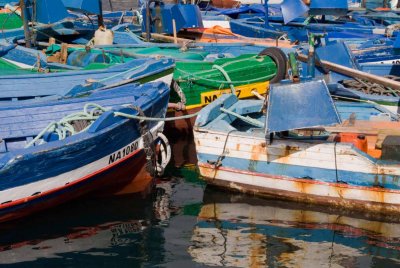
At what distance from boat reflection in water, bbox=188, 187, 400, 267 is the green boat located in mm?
3432

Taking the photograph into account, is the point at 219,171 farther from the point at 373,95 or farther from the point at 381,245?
the point at 373,95

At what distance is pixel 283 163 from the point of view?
9.34m

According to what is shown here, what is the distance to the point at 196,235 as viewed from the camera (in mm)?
8742

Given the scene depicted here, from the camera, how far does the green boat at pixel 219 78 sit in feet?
41.8

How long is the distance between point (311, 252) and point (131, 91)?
414cm

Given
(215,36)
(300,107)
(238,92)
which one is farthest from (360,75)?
(215,36)

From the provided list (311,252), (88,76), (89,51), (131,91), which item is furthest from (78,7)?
(311,252)

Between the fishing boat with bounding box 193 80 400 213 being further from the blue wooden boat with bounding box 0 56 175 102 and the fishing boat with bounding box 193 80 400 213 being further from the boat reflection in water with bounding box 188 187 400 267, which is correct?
the blue wooden boat with bounding box 0 56 175 102

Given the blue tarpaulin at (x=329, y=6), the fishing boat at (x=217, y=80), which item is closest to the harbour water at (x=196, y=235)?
the fishing boat at (x=217, y=80)

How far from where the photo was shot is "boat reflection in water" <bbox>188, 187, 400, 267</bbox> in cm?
794

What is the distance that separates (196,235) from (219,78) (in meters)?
5.01

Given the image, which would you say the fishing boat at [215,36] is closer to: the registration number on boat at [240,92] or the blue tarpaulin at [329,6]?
the blue tarpaulin at [329,6]

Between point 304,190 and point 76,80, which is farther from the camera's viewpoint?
point 76,80

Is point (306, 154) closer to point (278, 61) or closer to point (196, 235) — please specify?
point (196, 235)
